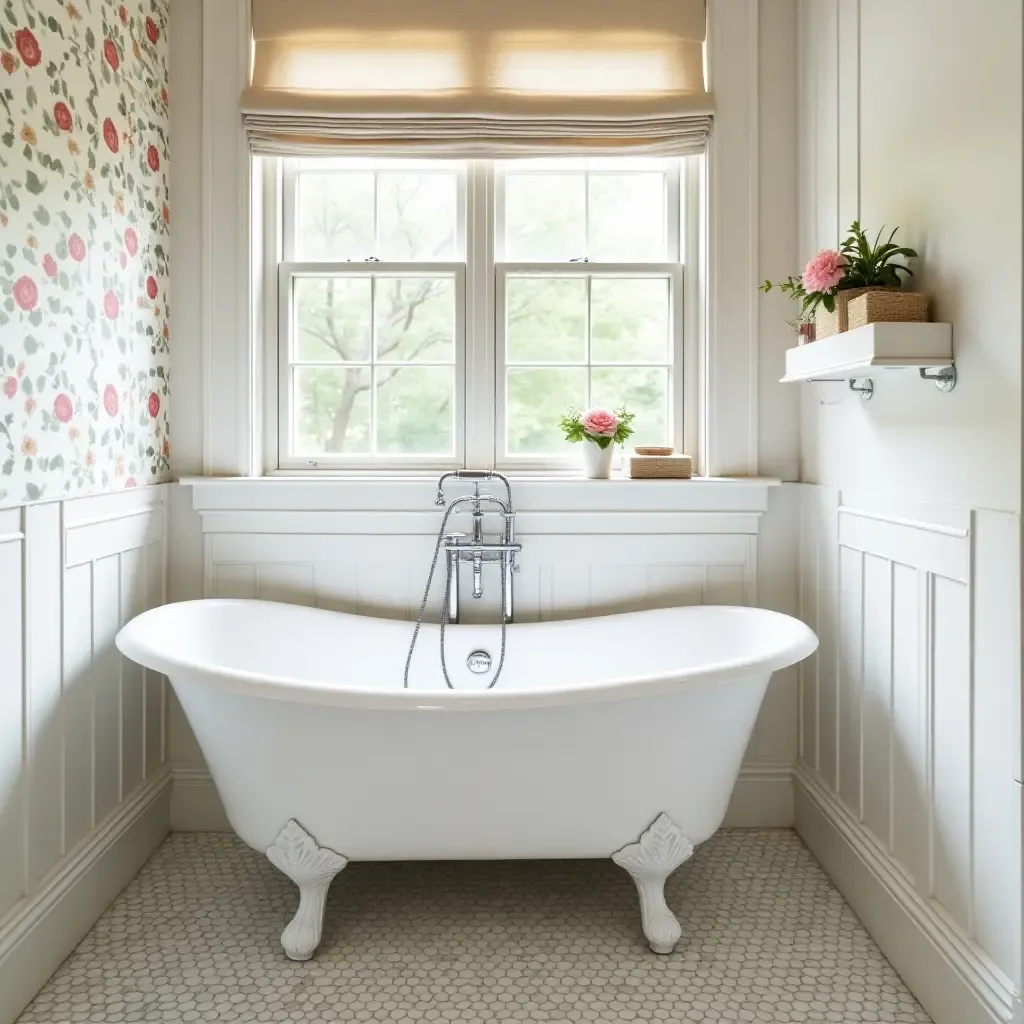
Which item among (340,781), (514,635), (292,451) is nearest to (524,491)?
(514,635)

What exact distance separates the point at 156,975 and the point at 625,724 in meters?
1.16

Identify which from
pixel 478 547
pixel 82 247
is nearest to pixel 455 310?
pixel 478 547

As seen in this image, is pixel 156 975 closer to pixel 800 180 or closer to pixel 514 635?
pixel 514 635

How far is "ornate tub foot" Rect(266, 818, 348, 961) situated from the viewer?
1.90 m

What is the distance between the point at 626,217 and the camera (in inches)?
110

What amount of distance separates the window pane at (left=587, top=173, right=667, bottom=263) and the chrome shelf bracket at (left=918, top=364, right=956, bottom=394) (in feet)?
4.02

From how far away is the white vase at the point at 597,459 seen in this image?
8.61ft

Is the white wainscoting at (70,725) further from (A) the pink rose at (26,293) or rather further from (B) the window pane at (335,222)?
(B) the window pane at (335,222)

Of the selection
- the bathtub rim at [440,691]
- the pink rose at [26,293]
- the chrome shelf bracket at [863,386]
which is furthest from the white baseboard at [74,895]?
the chrome shelf bracket at [863,386]

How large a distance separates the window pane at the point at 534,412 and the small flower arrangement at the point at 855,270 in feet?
3.21

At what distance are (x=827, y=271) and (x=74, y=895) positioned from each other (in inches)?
87.4

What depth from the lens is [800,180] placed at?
2574 millimetres

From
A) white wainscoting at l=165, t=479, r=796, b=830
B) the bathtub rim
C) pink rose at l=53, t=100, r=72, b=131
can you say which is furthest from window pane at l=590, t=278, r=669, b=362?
pink rose at l=53, t=100, r=72, b=131

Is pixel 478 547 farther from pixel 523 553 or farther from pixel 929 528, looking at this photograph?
pixel 929 528
